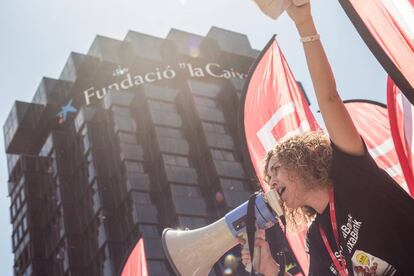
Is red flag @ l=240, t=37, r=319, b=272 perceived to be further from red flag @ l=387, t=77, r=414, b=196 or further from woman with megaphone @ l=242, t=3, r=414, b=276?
woman with megaphone @ l=242, t=3, r=414, b=276

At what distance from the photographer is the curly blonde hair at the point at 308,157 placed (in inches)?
113

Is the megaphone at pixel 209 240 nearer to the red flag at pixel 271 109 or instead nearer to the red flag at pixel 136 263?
the red flag at pixel 271 109

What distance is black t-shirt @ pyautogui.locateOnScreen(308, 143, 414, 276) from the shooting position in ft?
8.29

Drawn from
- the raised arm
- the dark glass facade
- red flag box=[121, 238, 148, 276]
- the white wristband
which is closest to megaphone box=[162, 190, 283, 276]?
the raised arm

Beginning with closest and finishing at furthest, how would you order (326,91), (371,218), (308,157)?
(371,218) < (326,91) < (308,157)

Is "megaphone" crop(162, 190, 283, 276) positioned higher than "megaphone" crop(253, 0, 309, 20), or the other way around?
"megaphone" crop(253, 0, 309, 20)

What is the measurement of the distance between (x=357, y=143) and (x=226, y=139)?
46.5 m

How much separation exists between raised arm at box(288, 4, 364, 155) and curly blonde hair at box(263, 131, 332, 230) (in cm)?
20

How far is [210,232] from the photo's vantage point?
3.61m

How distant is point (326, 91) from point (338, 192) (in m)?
0.49

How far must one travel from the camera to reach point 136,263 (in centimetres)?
1002

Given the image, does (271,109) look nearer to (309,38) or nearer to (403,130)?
(403,130)

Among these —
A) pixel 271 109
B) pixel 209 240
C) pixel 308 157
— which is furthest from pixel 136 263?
pixel 308 157

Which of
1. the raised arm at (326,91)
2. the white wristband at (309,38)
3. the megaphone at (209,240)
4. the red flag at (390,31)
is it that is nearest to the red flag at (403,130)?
the red flag at (390,31)
